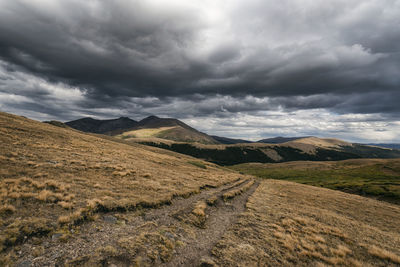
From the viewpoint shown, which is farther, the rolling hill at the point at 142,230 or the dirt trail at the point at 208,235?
the dirt trail at the point at 208,235

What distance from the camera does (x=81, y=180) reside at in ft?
59.9

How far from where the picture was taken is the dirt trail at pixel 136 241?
8117mm

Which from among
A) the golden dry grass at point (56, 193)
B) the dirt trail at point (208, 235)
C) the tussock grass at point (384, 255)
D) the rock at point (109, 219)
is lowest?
the tussock grass at point (384, 255)

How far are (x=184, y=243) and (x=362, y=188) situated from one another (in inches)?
3275

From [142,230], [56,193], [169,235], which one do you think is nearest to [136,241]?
[142,230]

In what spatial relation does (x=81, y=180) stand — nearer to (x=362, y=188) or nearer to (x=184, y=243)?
(x=184, y=243)

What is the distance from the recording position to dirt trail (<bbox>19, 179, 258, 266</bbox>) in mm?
8117

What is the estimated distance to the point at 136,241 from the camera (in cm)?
1000

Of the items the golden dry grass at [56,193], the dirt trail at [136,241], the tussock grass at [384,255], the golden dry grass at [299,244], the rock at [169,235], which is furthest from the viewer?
the tussock grass at [384,255]

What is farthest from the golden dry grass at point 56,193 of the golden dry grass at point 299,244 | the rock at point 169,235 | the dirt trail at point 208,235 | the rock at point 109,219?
the golden dry grass at point 299,244

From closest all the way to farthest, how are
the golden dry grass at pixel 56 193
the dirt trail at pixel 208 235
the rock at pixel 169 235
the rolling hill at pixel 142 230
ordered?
the rolling hill at pixel 142 230, the dirt trail at pixel 208 235, the golden dry grass at pixel 56 193, the rock at pixel 169 235

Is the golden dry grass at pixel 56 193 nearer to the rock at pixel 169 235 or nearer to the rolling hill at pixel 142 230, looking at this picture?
the rolling hill at pixel 142 230

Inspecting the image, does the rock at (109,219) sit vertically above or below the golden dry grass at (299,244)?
above

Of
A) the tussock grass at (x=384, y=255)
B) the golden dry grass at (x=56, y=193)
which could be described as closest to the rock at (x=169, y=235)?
the golden dry grass at (x=56, y=193)
